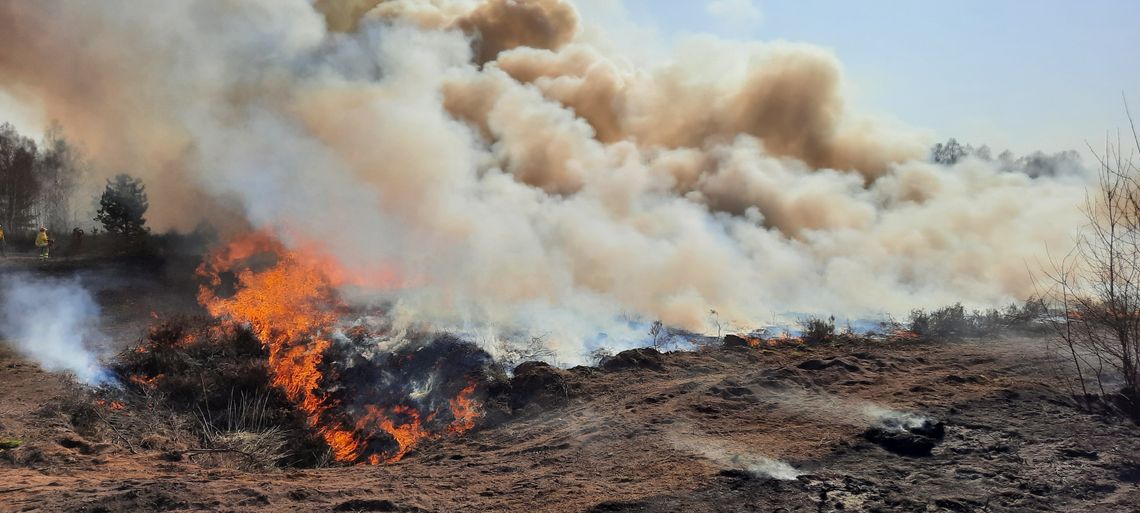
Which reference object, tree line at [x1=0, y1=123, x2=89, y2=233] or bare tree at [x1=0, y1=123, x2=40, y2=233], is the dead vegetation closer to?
tree line at [x1=0, y1=123, x2=89, y2=233]

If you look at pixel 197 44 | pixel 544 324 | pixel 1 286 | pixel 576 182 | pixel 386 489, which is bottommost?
pixel 386 489

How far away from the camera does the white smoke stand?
33.2 feet

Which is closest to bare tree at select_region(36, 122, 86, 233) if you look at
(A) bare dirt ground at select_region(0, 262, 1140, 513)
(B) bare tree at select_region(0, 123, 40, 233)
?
(B) bare tree at select_region(0, 123, 40, 233)

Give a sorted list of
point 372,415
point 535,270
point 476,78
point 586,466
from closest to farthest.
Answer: point 586,466 < point 372,415 < point 535,270 < point 476,78

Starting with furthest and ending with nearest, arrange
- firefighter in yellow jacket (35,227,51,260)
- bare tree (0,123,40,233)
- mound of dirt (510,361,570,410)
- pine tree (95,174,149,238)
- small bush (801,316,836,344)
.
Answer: bare tree (0,123,40,233) < pine tree (95,174,149,238) < firefighter in yellow jacket (35,227,51,260) < small bush (801,316,836,344) < mound of dirt (510,361,570,410)

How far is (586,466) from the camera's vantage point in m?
6.43

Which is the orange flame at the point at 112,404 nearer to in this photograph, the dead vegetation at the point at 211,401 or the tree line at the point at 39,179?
the dead vegetation at the point at 211,401

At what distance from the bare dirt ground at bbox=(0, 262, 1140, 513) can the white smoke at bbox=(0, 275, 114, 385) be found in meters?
0.67

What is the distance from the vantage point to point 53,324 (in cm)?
1230

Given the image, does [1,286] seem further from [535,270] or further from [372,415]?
[535,270]

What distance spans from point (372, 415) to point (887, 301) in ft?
44.8

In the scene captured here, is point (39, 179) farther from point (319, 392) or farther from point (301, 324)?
point (319, 392)

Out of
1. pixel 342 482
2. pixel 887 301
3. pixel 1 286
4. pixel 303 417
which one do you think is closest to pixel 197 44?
pixel 1 286

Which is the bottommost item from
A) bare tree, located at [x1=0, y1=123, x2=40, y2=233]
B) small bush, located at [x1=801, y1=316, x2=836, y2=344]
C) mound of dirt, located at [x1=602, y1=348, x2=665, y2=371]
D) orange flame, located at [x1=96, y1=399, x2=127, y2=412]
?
orange flame, located at [x1=96, y1=399, x2=127, y2=412]
